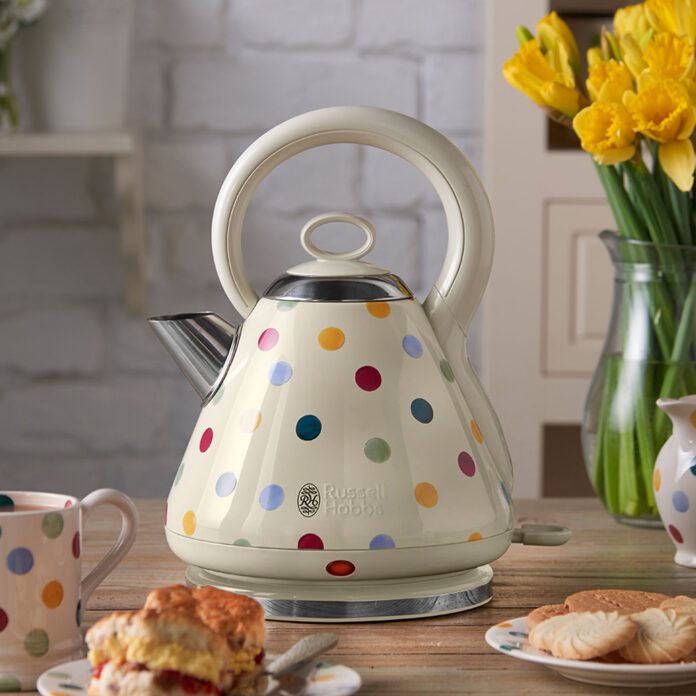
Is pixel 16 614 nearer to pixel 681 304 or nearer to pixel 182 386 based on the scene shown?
pixel 681 304

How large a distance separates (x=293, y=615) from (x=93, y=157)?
99cm

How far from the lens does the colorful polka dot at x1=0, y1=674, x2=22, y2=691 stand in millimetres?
448

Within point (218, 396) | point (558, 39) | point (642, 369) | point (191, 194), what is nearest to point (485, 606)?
point (218, 396)

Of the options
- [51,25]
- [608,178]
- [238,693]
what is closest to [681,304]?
[608,178]

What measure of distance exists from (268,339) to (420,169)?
5.2 inches

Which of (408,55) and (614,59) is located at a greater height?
(408,55)

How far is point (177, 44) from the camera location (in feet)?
4.63

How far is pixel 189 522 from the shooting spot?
1.83 ft

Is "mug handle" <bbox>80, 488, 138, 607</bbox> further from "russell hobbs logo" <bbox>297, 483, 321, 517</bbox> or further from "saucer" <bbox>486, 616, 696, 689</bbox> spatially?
"saucer" <bbox>486, 616, 696, 689</bbox>

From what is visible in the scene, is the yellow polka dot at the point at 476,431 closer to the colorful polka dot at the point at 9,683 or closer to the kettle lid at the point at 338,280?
the kettle lid at the point at 338,280

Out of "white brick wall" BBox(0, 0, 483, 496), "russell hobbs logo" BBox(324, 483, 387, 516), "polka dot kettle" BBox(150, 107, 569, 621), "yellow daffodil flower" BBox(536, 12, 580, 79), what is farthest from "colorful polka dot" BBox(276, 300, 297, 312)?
"white brick wall" BBox(0, 0, 483, 496)

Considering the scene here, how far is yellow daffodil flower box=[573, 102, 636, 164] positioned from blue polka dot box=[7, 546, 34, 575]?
Answer: 1.47ft

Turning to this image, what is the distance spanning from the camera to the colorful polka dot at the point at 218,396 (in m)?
0.58

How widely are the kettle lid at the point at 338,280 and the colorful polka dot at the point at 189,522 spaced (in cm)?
13
